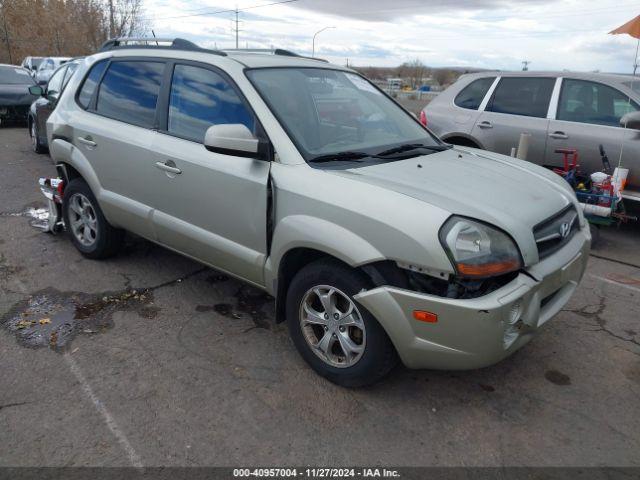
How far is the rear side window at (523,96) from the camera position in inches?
256

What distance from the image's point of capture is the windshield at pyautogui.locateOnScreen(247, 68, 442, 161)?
331cm

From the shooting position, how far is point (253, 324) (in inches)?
151

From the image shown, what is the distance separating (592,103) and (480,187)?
4.17 meters

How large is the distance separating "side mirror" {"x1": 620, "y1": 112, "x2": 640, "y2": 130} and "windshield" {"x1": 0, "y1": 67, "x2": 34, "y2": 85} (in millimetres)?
14541

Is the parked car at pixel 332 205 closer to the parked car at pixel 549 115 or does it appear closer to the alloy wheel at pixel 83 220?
the alloy wheel at pixel 83 220

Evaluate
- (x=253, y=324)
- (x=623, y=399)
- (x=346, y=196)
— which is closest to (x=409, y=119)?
(x=346, y=196)

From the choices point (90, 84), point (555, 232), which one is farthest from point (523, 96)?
point (90, 84)

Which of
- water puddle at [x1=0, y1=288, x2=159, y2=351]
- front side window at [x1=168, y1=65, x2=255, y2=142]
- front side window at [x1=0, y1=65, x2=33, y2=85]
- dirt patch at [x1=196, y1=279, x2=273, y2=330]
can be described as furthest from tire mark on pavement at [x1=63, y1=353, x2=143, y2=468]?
front side window at [x1=0, y1=65, x2=33, y2=85]

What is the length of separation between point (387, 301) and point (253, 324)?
1498 mm

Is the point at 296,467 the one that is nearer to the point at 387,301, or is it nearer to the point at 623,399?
the point at 387,301

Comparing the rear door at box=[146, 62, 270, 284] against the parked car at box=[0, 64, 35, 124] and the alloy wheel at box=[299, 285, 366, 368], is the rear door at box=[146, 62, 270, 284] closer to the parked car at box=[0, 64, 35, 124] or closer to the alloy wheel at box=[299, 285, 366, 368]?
the alloy wheel at box=[299, 285, 366, 368]

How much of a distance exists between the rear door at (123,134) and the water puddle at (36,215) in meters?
1.74

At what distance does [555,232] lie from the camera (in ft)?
9.73

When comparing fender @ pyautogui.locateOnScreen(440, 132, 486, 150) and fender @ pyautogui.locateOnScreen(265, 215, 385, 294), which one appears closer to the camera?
fender @ pyautogui.locateOnScreen(265, 215, 385, 294)
